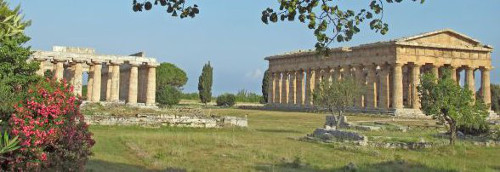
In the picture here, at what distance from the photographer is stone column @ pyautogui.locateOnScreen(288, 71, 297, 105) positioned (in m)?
74.1

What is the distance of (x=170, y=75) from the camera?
10144 cm

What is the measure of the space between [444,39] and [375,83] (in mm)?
8948

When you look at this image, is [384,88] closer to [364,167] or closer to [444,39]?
[444,39]

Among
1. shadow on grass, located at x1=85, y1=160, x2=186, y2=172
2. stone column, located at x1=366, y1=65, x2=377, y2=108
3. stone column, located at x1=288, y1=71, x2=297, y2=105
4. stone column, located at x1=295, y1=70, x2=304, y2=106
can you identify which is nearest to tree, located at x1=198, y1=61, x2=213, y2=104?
stone column, located at x1=288, y1=71, x2=297, y2=105

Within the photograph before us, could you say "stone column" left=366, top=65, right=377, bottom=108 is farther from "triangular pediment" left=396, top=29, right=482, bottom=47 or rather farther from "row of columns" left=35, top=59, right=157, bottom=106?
"row of columns" left=35, top=59, right=157, bottom=106

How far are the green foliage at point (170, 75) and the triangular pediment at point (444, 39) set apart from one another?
177ft

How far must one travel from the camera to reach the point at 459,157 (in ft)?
64.9

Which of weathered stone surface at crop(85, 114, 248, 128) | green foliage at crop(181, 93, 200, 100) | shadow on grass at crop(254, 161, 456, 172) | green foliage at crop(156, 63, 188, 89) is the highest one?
green foliage at crop(156, 63, 188, 89)

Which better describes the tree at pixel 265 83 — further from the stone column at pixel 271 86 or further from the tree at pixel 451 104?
the tree at pixel 451 104

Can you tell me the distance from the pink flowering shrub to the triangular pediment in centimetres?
4868

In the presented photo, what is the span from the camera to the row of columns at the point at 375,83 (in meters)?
56.5

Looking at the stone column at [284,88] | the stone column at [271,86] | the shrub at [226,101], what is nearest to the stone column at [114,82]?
the shrub at [226,101]

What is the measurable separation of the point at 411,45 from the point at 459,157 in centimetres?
3733

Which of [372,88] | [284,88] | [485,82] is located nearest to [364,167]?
[372,88]
